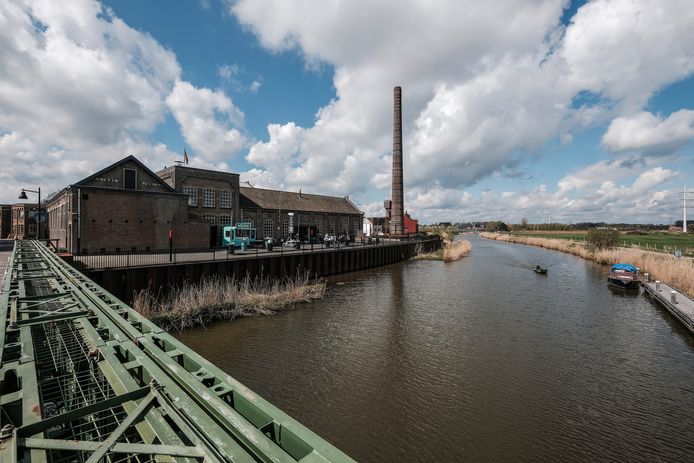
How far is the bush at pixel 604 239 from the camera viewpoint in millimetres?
36750

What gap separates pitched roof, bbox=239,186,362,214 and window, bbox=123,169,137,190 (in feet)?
37.3

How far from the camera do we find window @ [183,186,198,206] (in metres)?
30.6

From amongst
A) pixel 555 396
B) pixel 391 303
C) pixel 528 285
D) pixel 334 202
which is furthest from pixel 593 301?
pixel 334 202

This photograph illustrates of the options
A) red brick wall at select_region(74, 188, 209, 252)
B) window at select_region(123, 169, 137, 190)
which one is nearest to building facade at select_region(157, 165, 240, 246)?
red brick wall at select_region(74, 188, 209, 252)

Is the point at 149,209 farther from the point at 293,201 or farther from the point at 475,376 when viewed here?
the point at 475,376

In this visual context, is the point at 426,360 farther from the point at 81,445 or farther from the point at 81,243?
the point at 81,243

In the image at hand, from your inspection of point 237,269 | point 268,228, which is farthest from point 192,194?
point 237,269

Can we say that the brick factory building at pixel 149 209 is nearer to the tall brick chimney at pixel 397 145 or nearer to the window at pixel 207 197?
the window at pixel 207 197

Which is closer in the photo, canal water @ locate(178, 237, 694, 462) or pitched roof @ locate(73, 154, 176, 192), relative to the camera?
canal water @ locate(178, 237, 694, 462)

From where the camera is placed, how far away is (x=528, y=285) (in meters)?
22.3

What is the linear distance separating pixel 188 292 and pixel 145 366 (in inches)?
484

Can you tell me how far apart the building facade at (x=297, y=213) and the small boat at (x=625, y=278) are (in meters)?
28.4

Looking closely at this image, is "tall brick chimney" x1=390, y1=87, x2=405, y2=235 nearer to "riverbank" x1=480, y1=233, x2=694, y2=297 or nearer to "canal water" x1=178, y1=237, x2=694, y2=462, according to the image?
"riverbank" x1=480, y1=233, x2=694, y2=297

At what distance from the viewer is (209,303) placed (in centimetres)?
1338
